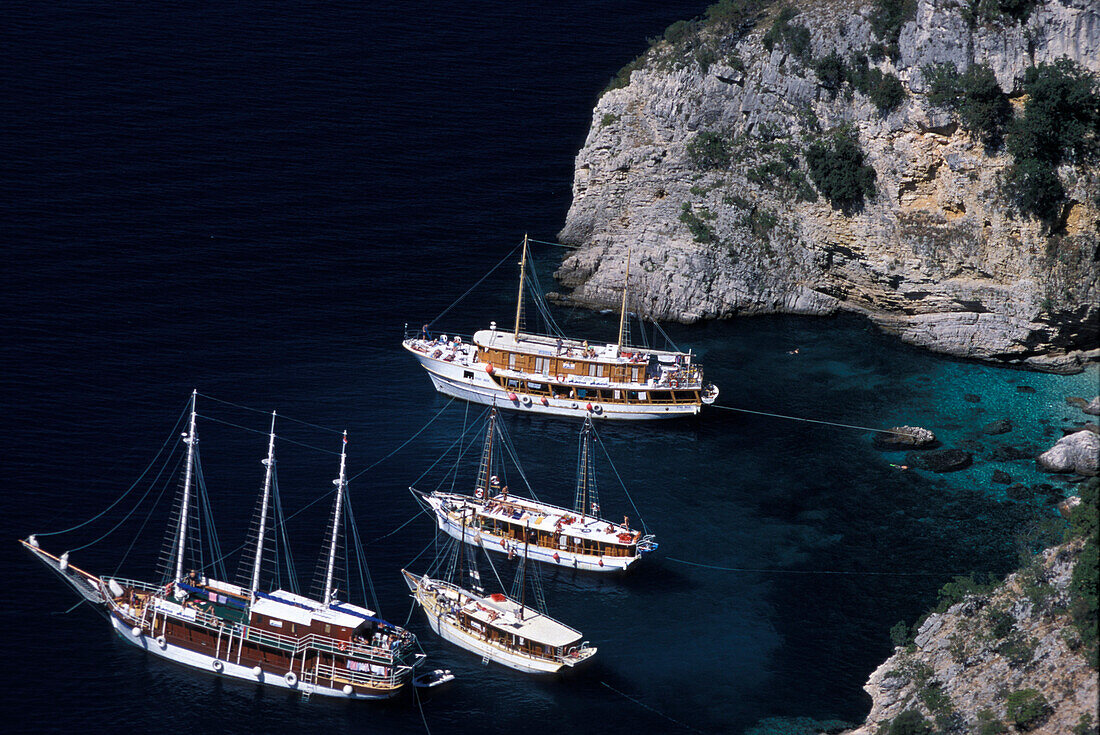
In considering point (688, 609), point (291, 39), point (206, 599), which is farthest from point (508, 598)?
point (291, 39)

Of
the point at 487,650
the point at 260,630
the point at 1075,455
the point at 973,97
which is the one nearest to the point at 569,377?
the point at 487,650

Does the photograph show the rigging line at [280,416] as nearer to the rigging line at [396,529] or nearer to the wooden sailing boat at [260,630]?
the rigging line at [396,529]

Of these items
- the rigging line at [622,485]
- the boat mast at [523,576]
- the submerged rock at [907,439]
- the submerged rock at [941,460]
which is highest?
the submerged rock at [907,439]

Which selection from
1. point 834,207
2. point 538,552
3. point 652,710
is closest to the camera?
point 652,710

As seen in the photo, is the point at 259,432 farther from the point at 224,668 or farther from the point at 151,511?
the point at 224,668

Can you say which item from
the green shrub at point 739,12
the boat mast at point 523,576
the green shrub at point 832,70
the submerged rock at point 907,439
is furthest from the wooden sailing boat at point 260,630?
the green shrub at point 739,12

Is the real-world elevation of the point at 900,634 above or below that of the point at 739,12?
below
